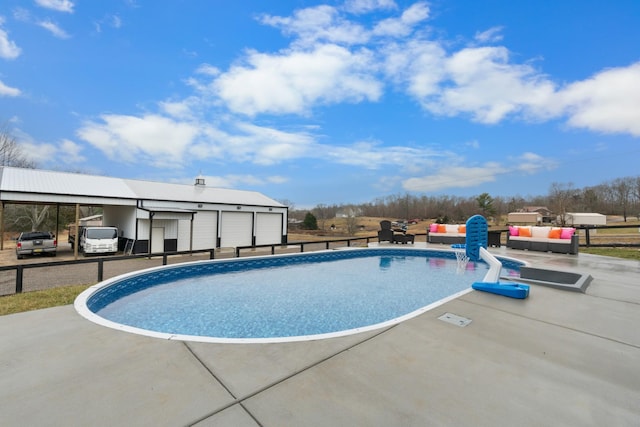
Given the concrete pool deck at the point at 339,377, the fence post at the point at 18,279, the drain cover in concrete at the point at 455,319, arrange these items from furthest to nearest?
1. the fence post at the point at 18,279
2. the drain cover in concrete at the point at 455,319
3. the concrete pool deck at the point at 339,377

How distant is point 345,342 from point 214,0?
1136cm

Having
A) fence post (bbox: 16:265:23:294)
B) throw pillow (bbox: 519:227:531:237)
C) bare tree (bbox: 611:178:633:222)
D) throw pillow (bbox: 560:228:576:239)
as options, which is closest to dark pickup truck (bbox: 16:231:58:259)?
fence post (bbox: 16:265:23:294)

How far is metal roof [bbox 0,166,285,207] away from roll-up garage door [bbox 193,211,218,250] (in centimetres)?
83

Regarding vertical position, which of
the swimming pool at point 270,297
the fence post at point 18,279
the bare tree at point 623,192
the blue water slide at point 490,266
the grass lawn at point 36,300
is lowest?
the swimming pool at point 270,297

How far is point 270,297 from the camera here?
19.1 ft

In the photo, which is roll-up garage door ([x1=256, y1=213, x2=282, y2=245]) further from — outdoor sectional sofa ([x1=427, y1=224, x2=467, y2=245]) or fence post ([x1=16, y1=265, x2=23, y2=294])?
fence post ([x1=16, y1=265, x2=23, y2=294])

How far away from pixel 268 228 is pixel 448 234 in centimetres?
1071

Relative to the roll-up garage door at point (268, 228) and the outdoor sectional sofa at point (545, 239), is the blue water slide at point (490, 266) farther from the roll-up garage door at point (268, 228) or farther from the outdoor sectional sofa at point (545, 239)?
the roll-up garage door at point (268, 228)

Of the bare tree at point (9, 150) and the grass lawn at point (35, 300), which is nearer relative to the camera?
the grass lawn at point (35, 300)

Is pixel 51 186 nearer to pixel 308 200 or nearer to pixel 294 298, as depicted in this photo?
pixel 294 298

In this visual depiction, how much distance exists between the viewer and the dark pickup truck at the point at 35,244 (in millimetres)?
11695

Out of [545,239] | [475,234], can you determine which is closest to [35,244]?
[475,234]

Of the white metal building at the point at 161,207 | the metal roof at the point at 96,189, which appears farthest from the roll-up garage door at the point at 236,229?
the metal roof at the point at 96,189

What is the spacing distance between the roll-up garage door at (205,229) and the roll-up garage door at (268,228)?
2750mm
